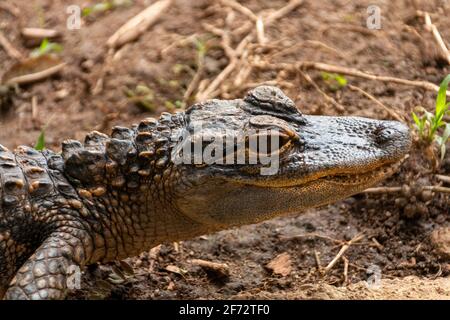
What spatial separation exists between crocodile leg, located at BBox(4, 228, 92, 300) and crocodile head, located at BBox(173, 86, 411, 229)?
62 centimetres

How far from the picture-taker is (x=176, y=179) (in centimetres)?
378

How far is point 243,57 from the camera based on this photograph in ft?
21.2

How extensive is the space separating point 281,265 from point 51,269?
1.62 metres

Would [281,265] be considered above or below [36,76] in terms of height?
below

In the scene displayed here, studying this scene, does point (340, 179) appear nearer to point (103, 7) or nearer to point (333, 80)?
point (333, 80)

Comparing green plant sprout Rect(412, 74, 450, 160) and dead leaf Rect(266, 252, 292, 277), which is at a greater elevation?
green plant sprout Rect(412, 74, 450, 160)

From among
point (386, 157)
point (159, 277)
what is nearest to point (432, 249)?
point (386, 157)

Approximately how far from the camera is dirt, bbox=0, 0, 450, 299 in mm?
4430

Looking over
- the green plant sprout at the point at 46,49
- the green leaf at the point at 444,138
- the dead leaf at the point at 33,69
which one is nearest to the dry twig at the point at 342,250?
the green leaf at the point at 444,138

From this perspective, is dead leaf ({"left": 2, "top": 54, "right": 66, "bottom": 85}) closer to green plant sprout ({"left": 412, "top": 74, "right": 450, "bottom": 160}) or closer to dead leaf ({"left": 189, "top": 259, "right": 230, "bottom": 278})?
dead leaf ({"left": 189, "top": 259, "right": 230, "bottom": 278})

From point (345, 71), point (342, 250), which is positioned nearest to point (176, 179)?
point (342, 250)

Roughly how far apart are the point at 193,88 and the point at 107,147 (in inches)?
101

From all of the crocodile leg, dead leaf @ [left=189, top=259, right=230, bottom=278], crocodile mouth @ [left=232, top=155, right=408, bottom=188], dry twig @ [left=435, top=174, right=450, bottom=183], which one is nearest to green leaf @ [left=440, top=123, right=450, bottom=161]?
dry twig @ [left=435, top=174, right=450, bottom=183]

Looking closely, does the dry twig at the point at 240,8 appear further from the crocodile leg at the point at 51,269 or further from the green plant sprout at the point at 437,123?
the crocodile leg at the point at 51,269
